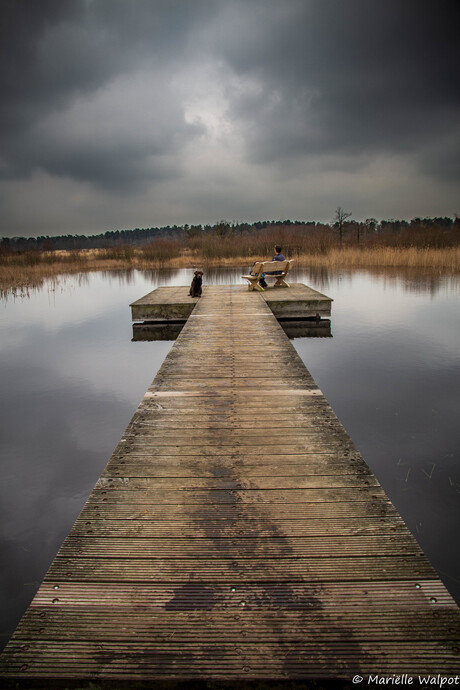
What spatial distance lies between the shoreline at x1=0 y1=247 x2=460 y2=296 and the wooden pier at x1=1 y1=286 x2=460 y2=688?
16.1 metres

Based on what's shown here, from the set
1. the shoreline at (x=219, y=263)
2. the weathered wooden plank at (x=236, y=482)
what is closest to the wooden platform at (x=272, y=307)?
the weathered wooden plank at (x=236, y=482)

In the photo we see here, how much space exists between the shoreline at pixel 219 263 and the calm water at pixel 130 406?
7.05 metres

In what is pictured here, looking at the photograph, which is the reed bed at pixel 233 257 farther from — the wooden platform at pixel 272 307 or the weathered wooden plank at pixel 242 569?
the weathered wooden plank at pixel 242 569

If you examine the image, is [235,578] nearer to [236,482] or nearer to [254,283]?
[236,482]

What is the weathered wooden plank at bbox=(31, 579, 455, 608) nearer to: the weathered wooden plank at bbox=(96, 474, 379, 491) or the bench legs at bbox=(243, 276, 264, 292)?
the weathered wooden plank at bbox=(96, 474, 379, 491)

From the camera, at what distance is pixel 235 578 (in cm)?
167

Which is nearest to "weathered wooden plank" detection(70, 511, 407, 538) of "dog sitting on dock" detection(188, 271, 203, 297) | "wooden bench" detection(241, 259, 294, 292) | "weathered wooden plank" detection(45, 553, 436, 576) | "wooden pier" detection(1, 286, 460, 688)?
"wooden pier" detection(1, 286, 460, 688)

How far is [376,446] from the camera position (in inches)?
166

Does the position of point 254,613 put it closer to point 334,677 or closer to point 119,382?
point 334,677

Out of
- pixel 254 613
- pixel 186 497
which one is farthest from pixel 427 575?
pixel 186 497

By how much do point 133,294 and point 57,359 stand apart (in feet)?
27.2

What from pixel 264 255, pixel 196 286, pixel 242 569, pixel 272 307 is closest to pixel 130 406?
pixel 242 569

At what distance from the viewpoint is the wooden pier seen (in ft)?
4.44

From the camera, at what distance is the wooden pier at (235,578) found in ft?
4.44
